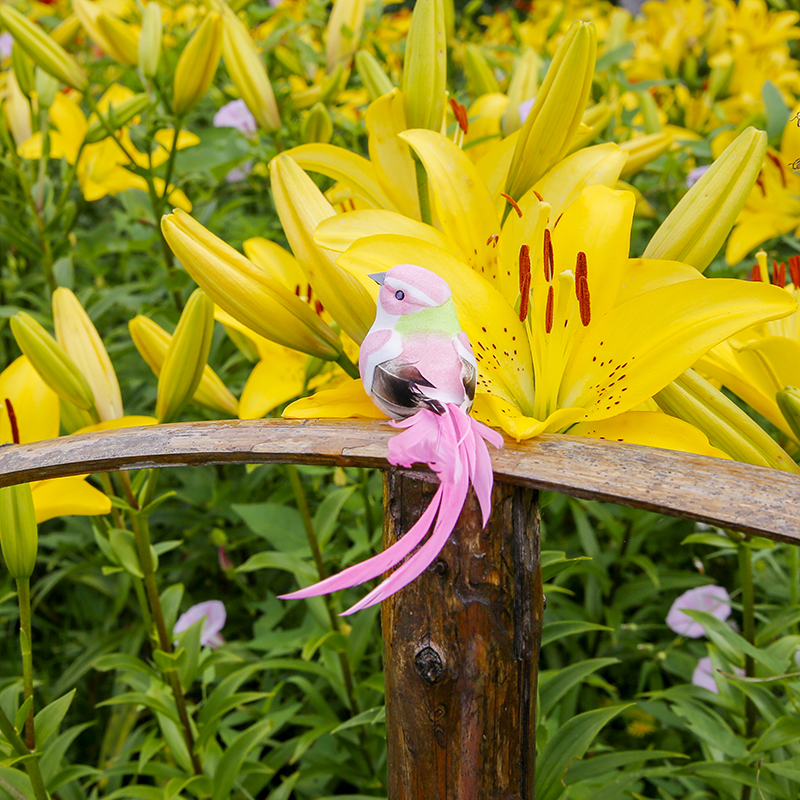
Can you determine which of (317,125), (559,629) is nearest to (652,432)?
(559,629)

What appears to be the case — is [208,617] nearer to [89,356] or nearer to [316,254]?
[89,356]

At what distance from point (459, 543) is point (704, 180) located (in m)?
0.30

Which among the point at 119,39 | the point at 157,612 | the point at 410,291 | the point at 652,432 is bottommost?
the point at 157,612

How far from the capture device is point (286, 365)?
69 cm

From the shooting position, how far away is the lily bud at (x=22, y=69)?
3.42 feet

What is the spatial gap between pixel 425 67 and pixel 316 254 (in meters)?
0.19

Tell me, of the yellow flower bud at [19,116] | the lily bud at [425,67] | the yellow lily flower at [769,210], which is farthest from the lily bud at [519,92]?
the yellow flower bud at [19,116]

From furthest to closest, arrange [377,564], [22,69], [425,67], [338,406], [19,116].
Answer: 1. [19,116]
2. [22,69]
3. [425,67]
4. [338,406]
5. [377,564]

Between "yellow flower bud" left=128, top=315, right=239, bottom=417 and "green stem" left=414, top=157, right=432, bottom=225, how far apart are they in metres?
0.24

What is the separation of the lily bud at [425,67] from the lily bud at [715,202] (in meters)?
0.21

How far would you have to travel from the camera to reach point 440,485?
36cm

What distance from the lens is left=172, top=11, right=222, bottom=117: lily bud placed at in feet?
2.77

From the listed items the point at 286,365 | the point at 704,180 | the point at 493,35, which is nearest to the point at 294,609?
the point at 286,365

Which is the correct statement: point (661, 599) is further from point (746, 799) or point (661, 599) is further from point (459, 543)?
point (459, 543)
